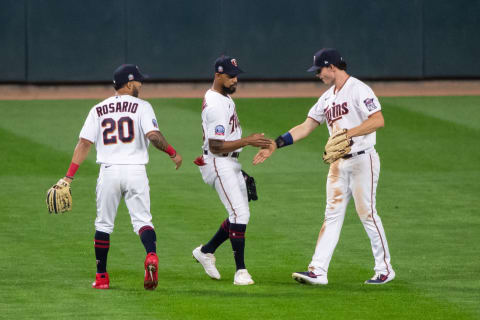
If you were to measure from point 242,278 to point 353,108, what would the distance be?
1710mm

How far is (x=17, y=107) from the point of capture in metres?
20.0

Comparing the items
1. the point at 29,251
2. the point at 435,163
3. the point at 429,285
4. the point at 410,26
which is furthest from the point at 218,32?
the point at 429,285

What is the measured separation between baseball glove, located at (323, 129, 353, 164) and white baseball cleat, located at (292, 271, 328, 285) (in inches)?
39.0

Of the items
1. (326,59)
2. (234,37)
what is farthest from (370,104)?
(234,37)

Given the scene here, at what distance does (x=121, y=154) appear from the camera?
8.68 metres

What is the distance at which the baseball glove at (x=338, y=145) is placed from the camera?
8859mm

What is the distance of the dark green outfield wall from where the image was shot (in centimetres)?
2159

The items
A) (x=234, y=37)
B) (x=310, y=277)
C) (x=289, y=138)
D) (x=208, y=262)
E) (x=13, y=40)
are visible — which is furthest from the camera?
(x=234, y=37)

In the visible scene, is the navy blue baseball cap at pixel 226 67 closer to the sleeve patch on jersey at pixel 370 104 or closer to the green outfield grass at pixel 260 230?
the sleeve patch on jersey at pixel 370 104

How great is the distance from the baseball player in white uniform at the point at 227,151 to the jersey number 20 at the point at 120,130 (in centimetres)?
68

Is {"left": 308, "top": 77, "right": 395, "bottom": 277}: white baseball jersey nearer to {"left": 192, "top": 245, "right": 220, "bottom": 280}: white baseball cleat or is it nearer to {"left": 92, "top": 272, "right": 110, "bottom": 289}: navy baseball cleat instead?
{"left": 192, "top": 245, "right": 220, "bottom": 280}: white baseball cleat

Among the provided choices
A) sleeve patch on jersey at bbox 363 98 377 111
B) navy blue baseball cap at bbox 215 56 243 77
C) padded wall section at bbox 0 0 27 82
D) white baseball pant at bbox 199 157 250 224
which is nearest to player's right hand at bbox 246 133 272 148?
white baseball pant at bbox 199 157 250 224

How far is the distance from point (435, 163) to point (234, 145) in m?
7.53

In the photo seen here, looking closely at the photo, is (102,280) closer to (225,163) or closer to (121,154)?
(121,154)
